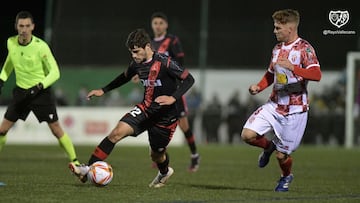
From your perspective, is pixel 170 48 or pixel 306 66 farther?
pixel 170 48

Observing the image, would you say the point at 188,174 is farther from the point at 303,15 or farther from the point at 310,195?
the point at 303,15

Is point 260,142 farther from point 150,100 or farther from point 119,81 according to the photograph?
point 119,81

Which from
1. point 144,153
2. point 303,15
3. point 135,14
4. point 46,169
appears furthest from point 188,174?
point 135,14

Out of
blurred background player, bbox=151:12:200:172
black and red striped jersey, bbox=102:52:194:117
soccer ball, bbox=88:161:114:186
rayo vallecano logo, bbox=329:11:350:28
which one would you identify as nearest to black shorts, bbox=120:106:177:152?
black and red striped jersey, bbox=102:52:194:117

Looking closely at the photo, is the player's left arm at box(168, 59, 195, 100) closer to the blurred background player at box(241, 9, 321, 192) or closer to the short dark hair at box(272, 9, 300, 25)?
the blurred background player at box(241, 9, 321, 192)

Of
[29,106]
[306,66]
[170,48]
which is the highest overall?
[306,66]

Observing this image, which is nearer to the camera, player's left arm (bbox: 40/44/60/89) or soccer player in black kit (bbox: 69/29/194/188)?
soccer player in black kit (bbox: 69/29/194/188)

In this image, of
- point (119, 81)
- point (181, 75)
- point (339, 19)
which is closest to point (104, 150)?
point (119, 81)

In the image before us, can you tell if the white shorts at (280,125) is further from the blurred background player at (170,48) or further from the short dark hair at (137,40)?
the blurred background player at (170,48)

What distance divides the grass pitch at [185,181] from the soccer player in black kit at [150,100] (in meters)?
0.52

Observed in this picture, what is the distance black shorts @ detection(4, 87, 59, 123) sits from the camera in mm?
12584

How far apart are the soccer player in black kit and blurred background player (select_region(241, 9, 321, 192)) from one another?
2.98 feet

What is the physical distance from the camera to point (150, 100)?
10352mm

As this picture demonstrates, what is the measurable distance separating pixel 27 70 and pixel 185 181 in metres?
2.76
